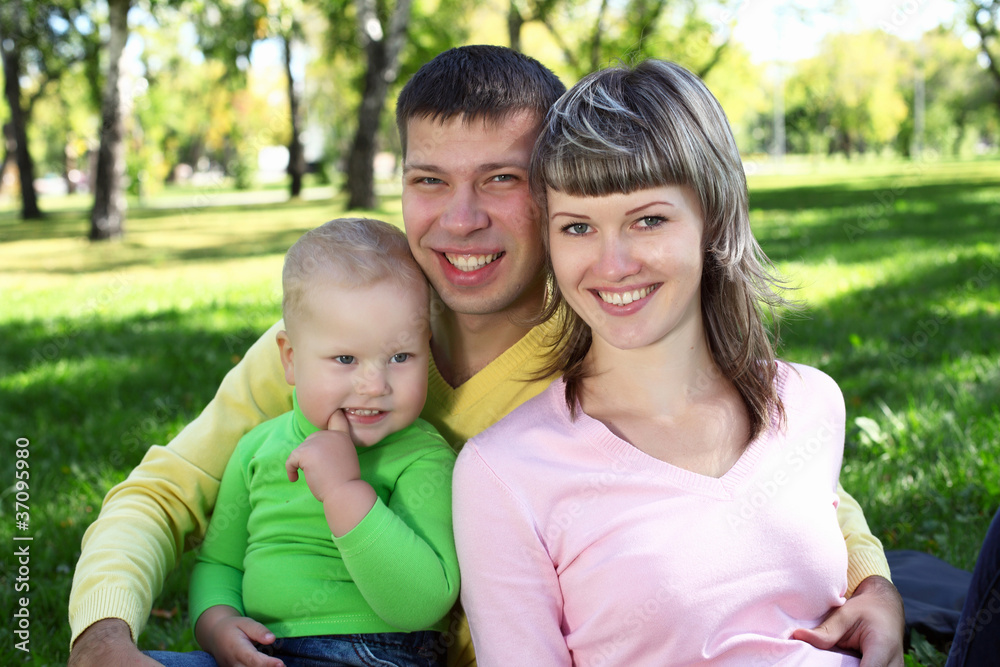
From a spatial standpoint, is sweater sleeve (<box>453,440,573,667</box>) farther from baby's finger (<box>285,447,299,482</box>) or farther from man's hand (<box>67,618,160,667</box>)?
man's hand (<box>67,618,160,667</box>)

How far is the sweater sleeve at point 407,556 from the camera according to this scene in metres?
1.89

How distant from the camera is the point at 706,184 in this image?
6.40 ft

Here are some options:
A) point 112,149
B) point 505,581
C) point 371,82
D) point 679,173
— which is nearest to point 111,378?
point 505,581

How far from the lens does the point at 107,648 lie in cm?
188

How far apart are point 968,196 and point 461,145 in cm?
1737

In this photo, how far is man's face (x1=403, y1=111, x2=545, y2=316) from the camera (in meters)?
2.47

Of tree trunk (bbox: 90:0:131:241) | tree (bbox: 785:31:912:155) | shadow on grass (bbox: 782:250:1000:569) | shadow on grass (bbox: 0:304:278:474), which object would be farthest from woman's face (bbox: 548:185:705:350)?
tree (bbox: 785:31:912:155)

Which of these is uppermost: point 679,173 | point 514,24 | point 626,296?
point 514,24

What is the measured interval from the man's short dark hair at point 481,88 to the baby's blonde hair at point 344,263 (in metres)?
0.48

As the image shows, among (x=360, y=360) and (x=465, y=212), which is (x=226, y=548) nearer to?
(x=360, y=360)

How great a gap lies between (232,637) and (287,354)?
728 millimetres

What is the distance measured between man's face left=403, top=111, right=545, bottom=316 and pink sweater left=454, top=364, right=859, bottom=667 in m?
0.62

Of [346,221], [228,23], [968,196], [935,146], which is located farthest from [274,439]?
[935,146]

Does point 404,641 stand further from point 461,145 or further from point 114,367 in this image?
point 114,367
